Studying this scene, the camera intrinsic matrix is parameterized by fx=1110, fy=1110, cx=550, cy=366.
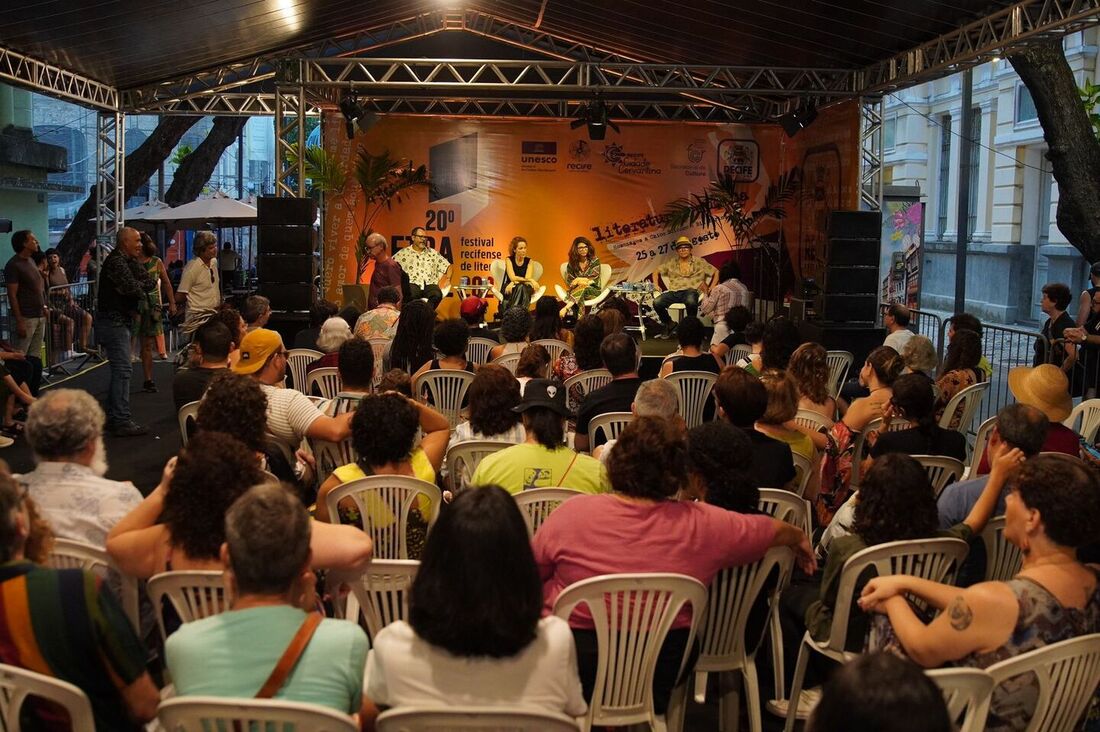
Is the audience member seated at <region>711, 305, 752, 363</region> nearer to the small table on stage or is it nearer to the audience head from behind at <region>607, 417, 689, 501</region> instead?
the small table on stage

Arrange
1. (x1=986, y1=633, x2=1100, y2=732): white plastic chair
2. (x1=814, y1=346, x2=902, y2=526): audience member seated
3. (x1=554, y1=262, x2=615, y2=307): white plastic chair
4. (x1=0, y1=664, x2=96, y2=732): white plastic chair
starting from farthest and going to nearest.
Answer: (x1=554, y1=262, x2=615, y2=307): white plastic chair < (x1=814, y1=346, x2=902, y2=526): audience member seated < (x1=986, y1=633, x2=1100, y2=732): white plastic chair < (x1=0, y1=664, x2=96, y2=732): white plastic chair

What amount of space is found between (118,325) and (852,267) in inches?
276

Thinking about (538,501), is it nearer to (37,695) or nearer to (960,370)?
(37,695)

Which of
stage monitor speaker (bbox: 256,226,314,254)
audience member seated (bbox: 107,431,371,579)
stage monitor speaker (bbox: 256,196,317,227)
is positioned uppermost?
stage monitor speaker (bbox: 256,196,317,227)

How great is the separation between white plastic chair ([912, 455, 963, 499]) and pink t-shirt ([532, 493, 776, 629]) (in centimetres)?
Answer: 163

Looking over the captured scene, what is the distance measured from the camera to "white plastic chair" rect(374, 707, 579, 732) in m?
1.92

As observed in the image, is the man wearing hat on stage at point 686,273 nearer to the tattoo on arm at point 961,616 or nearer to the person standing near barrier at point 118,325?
the person standing near barrier at point 118,325

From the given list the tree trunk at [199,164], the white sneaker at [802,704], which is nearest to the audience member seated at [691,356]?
the white sneaker at [802,704]

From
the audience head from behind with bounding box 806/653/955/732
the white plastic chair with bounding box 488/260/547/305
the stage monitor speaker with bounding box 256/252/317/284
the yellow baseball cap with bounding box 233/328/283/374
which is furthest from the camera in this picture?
the white plastic chair with bounding box 488/260/547/305

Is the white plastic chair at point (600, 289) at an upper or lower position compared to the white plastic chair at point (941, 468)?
upper

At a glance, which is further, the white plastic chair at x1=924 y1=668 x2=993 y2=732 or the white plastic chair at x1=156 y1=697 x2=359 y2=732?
the white plastic chair at x1=924 y1=668 x2=993 y2=732

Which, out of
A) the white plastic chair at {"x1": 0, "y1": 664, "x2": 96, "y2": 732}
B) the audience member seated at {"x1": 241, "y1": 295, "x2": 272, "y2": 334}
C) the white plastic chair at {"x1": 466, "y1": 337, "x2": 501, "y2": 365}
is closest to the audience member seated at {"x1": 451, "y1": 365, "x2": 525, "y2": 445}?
the white plastic chair at {"x1": 0, "y1": 664, "x2": 96, "y2": 732}

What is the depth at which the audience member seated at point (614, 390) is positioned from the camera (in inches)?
211

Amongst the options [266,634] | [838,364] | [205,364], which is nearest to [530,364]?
[205,364]
